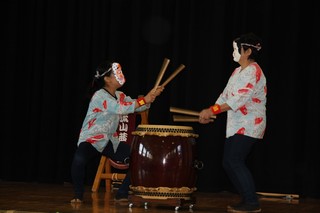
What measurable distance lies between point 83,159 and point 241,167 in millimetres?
1101

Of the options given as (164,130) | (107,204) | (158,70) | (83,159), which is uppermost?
(158,70)

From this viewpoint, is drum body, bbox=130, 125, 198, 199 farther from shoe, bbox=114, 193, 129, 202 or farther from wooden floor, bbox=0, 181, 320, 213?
shoe, bbox=114, 193, 129, 202

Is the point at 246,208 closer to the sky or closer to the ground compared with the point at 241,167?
closer to the ground

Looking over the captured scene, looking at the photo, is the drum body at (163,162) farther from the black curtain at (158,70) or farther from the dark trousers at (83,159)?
the black curtain at (158,70)

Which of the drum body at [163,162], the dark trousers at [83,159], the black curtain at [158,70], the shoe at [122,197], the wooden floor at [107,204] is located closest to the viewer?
the wooden floor at [107,204]

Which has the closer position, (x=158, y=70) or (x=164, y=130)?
(x=164, y=130)

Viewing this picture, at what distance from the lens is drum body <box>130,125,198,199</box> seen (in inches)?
152

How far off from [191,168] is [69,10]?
306 cm

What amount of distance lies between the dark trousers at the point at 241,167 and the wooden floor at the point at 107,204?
289mm

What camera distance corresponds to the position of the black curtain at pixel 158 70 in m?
5.56

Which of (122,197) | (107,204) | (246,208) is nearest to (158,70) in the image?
(122,197)

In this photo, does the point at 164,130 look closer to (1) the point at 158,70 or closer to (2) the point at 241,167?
(2) the point at 241,167

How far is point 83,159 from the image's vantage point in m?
4.13

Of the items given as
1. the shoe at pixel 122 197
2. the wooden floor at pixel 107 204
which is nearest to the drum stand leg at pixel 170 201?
the wooden floor at pixel 107 204
